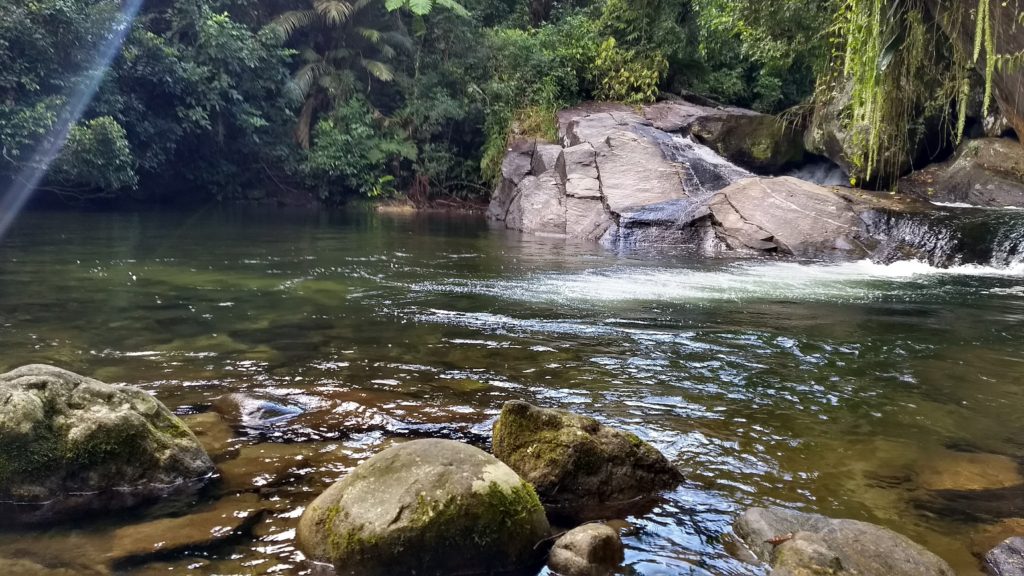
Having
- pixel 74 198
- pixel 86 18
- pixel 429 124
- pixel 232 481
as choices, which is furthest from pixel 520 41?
pixel 232 481

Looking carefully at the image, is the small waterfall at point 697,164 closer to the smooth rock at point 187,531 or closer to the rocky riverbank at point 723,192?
the rocky riverbank at point 723,192

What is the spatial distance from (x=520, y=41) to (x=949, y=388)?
66.4 ft

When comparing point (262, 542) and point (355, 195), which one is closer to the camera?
point (262, 542)

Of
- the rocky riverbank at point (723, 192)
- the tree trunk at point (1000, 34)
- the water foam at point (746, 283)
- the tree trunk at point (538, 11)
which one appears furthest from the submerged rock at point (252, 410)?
the tree trunk at point (538, 11)

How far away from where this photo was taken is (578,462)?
11.6 ft

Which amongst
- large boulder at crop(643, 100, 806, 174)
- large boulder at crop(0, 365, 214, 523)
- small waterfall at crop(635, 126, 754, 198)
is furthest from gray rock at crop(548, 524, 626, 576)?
large boulder at crop(643, 100, 806, 174)

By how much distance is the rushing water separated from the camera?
11.4 ft

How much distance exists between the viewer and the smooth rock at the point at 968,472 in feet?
12.4

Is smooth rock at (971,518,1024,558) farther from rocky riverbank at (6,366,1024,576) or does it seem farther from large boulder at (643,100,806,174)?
large boulder at (643,100,806,174)

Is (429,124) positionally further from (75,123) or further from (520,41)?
(75,123)

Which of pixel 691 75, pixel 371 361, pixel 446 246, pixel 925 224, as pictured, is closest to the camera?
pixel 371 361

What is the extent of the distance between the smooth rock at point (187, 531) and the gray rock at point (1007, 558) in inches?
114

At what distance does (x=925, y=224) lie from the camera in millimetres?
12703

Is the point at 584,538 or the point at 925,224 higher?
the point at 925,224
